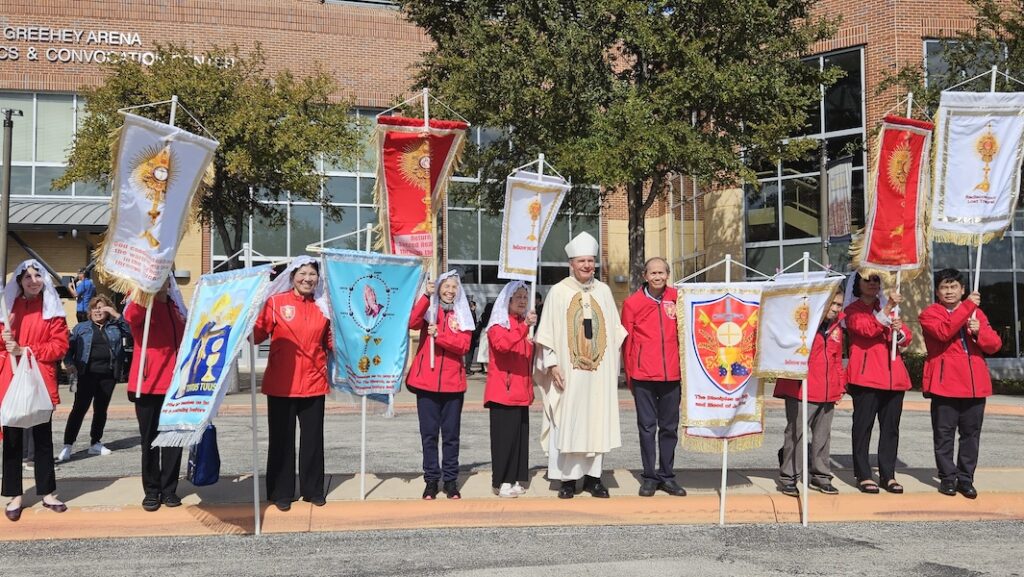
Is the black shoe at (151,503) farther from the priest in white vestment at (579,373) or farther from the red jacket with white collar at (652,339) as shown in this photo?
the red jacket with white collar at (652,339)

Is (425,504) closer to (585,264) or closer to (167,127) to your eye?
(585,264)

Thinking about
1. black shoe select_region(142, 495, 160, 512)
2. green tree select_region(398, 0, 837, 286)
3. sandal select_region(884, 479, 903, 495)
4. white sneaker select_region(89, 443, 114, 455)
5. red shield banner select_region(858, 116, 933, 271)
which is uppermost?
green tree select_region(398, 0, 837, 286)

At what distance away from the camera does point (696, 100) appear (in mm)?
18344

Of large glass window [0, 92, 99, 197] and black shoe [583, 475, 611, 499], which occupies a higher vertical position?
large glass window [0, 92, 99, 197]

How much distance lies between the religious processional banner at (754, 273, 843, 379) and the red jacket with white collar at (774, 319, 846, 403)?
0.59m

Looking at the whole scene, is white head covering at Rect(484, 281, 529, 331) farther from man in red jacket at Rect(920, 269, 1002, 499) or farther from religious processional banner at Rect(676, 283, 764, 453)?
man in red jacket at Rect(920, 269, 1002, 499)

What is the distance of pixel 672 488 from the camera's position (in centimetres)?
777

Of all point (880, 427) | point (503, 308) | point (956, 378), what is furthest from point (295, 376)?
point (956, 378)

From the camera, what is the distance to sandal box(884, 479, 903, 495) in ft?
25.8

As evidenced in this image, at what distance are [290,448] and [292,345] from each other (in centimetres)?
79

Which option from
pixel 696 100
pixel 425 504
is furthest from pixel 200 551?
pixel 696 100

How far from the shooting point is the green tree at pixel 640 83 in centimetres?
1784

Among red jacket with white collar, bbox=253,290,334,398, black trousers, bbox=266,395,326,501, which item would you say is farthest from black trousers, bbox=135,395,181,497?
red jacket with white collar, bbox=253,290,334,398

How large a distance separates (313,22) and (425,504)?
24.1 metres
